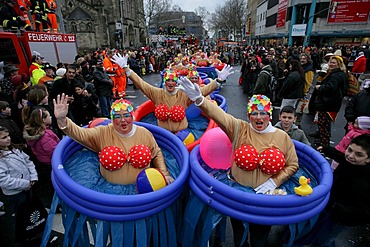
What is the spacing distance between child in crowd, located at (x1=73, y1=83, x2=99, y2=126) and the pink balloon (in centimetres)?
351

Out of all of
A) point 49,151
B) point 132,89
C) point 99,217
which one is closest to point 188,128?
point 49,151

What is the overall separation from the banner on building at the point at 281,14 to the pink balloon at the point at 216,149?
39772mm

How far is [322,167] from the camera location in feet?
7.68

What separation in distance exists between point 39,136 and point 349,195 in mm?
3685

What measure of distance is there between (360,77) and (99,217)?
1106 cm

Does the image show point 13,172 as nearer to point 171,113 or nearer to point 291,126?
point 171,113

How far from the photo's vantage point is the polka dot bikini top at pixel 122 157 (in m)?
2.32

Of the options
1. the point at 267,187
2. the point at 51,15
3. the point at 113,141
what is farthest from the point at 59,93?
the point at 51,15

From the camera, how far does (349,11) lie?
2795cm

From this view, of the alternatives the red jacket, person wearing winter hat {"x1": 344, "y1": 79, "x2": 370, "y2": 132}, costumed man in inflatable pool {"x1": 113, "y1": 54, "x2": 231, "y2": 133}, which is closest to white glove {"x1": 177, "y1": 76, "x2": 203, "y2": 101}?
costumed man in inflatable pool {"x1": 113, "y1": 54, "x2": 231, "y2": 133}

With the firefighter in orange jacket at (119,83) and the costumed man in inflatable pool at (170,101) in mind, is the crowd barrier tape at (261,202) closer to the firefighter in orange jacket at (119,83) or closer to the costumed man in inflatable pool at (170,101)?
the costumed man in inflatable pool at (170,101)

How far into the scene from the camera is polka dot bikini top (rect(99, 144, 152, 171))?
2.32m

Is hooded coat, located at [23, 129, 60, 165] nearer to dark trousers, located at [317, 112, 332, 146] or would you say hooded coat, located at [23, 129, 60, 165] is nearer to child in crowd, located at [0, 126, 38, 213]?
child in crowd, located at [0, 126, 38, 213]

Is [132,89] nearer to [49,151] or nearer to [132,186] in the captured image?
[49,151]
